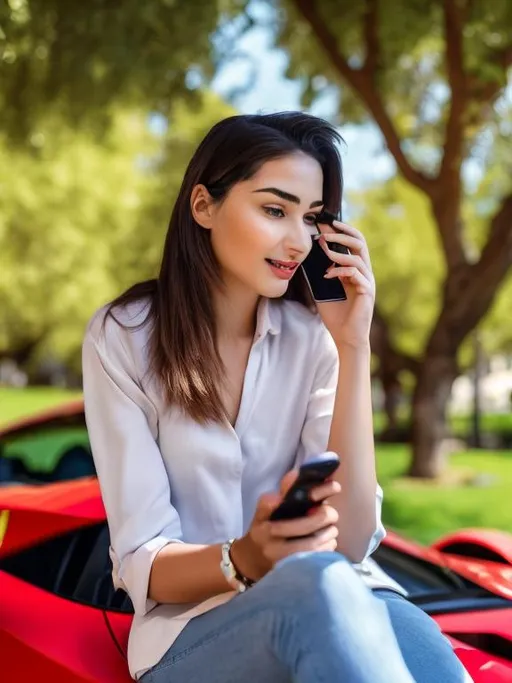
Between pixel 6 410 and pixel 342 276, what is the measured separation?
11368 mm

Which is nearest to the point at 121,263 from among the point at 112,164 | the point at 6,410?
the point at 112,164

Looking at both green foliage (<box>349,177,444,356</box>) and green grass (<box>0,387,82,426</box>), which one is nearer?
green grass (<box>0,387,82,426</box>)

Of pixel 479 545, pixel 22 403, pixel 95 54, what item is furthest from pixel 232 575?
pixel 22 403

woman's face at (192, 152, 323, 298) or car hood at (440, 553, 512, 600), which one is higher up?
woman's face at (192, 152, 323, 298)

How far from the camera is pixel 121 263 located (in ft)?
65.2

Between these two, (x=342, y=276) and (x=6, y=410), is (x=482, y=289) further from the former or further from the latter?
(x=6, y=410)

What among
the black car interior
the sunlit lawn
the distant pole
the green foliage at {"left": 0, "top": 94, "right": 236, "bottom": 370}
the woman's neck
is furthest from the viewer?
the green foliage at {"left": 0, "top": 94, "right": 236, "bottom": 370}

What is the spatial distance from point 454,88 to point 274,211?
555cm

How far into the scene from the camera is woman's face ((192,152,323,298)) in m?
2.01

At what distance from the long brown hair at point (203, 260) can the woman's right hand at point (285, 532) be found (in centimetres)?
41

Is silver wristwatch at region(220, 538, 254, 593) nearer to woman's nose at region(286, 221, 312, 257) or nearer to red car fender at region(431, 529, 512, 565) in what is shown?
woman's nose at region(286, 221, 312, 257)

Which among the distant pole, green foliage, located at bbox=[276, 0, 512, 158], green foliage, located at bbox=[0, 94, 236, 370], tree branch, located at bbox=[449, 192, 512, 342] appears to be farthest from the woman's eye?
the distant pole

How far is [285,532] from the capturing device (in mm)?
1580

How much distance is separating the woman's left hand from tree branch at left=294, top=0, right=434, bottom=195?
544 centimetres
